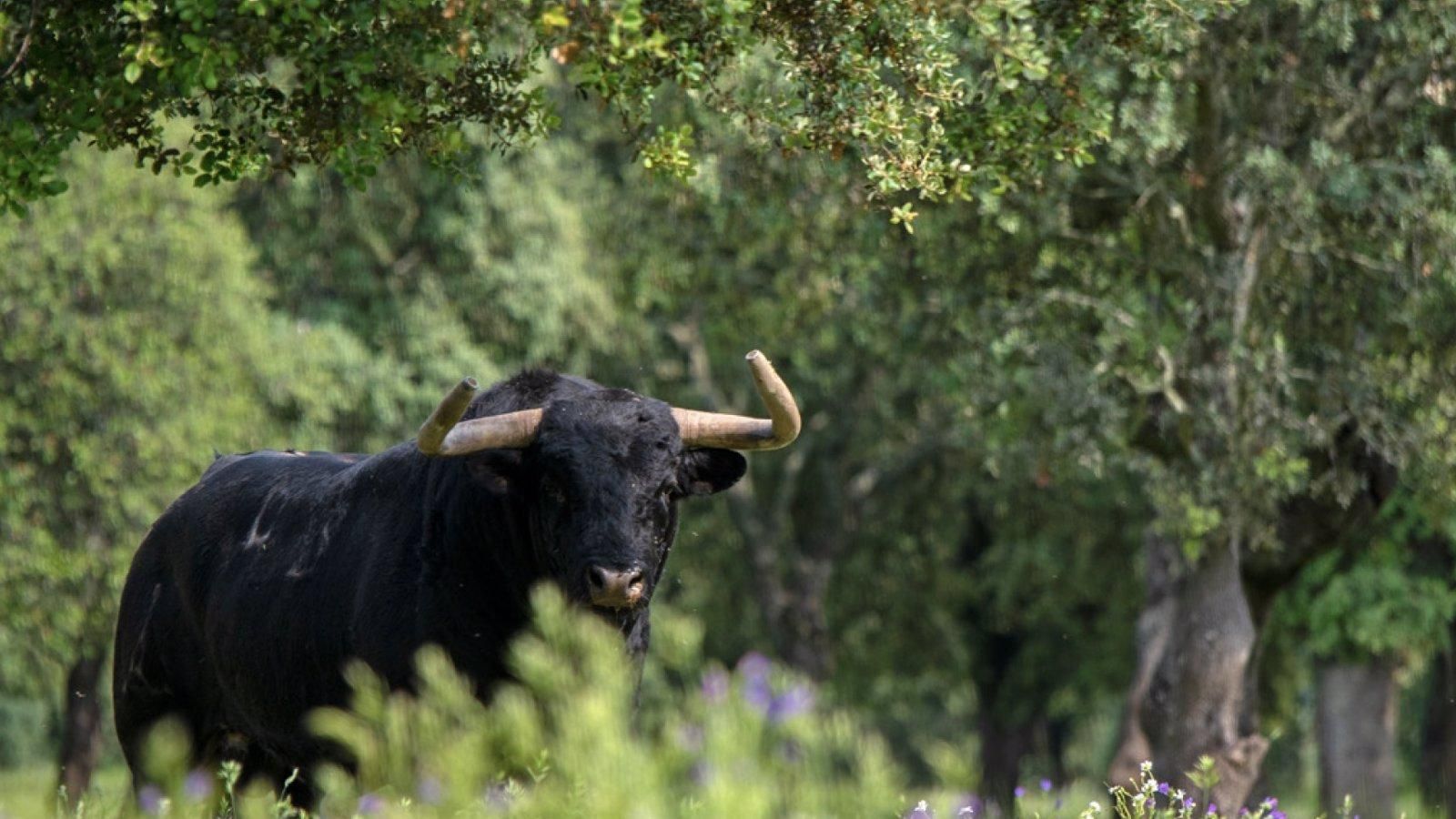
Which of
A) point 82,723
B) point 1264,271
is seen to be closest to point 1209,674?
point 1264,271

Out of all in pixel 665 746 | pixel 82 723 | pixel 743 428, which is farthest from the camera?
pixel 82 723

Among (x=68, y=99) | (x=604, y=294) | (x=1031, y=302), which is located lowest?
(x=604, y=294)

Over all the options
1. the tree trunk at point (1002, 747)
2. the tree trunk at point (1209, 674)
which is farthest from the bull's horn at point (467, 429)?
the tree trunk at point (1002, 747)

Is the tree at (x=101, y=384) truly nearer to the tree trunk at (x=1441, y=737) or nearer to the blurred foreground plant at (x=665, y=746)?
the tree trunk at (x=1441, y=737)

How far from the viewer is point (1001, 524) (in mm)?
32844

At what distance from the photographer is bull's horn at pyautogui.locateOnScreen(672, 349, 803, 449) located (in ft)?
28.5

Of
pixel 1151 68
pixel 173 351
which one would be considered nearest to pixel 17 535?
pixel 173 351

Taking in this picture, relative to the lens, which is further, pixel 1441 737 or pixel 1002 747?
pixel 1002 747

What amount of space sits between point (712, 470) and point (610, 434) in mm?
856

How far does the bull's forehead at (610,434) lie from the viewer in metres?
8.15

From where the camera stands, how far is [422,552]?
8195 millimetres

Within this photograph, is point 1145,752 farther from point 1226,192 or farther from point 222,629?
point 222,629

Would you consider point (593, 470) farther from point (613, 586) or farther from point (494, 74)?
point (494, 74)

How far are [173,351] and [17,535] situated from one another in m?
2.87
